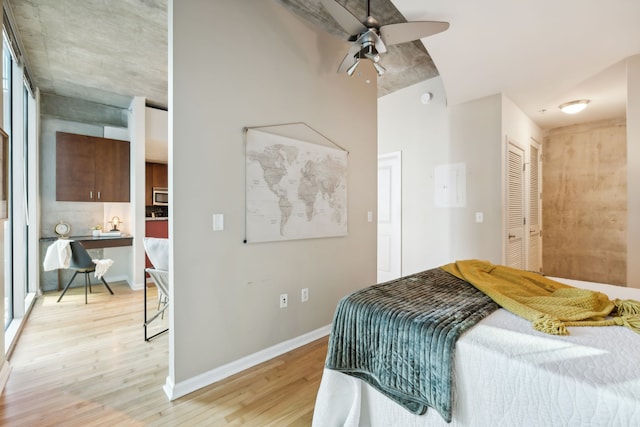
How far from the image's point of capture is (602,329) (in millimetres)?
1127

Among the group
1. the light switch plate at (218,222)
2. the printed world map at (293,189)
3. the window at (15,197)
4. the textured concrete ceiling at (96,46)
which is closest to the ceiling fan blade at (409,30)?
the printed world map at (293,189)

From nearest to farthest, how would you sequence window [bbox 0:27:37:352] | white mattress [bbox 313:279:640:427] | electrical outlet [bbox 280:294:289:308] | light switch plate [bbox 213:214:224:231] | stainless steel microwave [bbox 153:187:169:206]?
white mattress [bbox 313:279:640:427]
light switch plate [bbox 213:214:224:231]
electrical outlet [bbox 280:294:289:308]
window [bbox 0:27:37:352]
stainless steel microwave [bbox 153:187:169:206]

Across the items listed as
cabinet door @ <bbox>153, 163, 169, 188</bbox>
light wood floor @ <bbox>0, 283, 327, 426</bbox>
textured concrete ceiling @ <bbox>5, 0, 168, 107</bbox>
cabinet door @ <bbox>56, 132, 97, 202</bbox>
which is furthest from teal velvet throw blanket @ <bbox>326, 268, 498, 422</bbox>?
cabinet door @ <bbox>153, 163, 169, 188</bbox>

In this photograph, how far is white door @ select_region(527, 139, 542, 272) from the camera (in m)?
4.39

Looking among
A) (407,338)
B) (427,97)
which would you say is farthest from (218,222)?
(427,97)

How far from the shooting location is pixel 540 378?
0.90 metres

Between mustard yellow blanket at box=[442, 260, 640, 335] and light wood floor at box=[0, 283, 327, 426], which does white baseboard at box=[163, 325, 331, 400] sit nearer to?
light wood floor at box=[0, 283, 327, 426]

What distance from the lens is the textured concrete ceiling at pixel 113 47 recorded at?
249 cm

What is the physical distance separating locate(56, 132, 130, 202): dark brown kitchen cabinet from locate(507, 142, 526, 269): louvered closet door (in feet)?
18.2

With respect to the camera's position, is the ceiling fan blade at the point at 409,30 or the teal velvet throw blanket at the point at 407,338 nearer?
the teal velvet throw blanket at the point at 407,338

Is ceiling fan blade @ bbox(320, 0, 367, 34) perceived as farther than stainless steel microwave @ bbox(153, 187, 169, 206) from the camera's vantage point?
No

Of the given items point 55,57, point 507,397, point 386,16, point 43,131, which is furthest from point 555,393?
point 43,131

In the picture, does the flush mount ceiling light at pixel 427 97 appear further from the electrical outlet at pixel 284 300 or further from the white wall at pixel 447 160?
the electrical outlet at pixel 284 300

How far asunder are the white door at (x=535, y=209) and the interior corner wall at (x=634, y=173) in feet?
5.41
